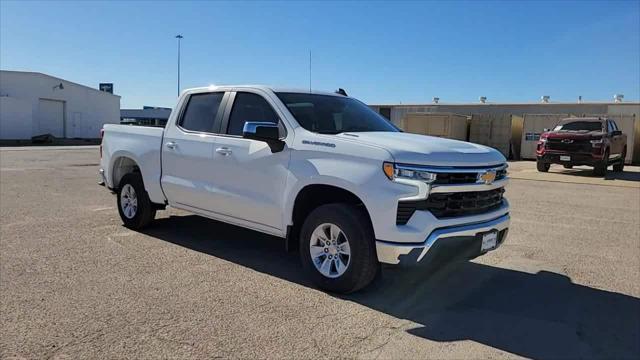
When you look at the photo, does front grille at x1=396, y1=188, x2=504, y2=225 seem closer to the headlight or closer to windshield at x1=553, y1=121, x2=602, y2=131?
the headlight

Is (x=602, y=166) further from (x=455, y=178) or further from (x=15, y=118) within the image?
(x=15, y=118)

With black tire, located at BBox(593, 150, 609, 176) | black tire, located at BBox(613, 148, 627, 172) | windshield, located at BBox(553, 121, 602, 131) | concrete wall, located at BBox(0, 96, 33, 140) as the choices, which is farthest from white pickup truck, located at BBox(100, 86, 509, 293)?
concrete wall, located at BBox(0, 96, 33, 140)

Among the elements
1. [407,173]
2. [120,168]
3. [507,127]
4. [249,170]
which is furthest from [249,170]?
[507,127]

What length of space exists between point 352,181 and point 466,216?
3.46 feet

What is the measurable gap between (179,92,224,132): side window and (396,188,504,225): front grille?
2.71 metres

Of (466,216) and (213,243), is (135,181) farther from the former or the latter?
(466,216)

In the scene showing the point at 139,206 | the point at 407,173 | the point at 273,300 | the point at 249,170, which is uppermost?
the point at 407,173

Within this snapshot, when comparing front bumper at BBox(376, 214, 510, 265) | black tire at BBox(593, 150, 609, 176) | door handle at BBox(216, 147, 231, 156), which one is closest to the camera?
front bumper at BBox(376, 214, 510, 265)

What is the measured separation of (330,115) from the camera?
5.62 meters

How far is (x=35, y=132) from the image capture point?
45.8 m

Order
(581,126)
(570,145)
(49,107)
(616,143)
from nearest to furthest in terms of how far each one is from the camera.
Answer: (570,145) < (581,126) < (616,143) < (49,107)

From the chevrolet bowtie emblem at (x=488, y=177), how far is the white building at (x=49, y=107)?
Result: 47875mm

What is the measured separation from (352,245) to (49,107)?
167ft

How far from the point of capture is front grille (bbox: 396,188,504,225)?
429cm
